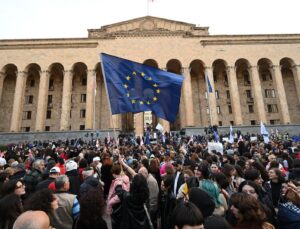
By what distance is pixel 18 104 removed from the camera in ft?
105

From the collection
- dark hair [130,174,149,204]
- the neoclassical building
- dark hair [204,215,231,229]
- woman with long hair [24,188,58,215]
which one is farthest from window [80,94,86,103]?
dark hair [204,215,231,229]

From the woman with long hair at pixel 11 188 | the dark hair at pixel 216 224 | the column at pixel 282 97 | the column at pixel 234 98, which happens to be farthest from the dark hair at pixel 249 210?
the column at pixel 282 97

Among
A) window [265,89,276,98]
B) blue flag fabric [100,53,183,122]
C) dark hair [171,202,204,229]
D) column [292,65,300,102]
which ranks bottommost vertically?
dark hair [171,202,204,229]

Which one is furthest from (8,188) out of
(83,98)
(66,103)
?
(83,98)

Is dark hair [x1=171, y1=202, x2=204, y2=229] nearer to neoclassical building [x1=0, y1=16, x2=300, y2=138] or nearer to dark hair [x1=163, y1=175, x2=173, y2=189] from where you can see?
dark hair [x1=163, y1=175, x2=173, y2=189]

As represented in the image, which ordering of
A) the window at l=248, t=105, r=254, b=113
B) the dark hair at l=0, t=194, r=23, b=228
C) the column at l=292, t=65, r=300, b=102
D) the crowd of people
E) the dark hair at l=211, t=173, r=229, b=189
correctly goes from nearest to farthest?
1. the crowd of people
2. the dark hair at l=0, t=194, r=23, b=228
3. the dark hair at l=211, t=173, r=229, b=189
4. the column at l=292, t=65, r=300, b=102
5. the window at l=248, t=105, r=254, b=113

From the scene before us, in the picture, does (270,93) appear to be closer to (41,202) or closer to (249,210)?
(249,210)

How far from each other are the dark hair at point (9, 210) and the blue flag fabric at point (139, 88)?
372cm

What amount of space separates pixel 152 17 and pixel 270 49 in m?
20.8

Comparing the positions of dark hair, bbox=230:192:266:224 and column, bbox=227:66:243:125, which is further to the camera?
column, bbox=227:66:243:125

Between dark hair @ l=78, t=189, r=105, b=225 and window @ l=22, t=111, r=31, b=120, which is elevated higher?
window @ l=22, t=111, r=31, b=120

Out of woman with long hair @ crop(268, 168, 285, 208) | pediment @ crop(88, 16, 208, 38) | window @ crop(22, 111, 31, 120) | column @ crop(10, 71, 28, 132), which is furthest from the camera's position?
pediment @ crop(88, 16, 208, 38)

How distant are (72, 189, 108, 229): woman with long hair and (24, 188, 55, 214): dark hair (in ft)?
1.33

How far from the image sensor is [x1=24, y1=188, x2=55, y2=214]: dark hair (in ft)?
8.57
